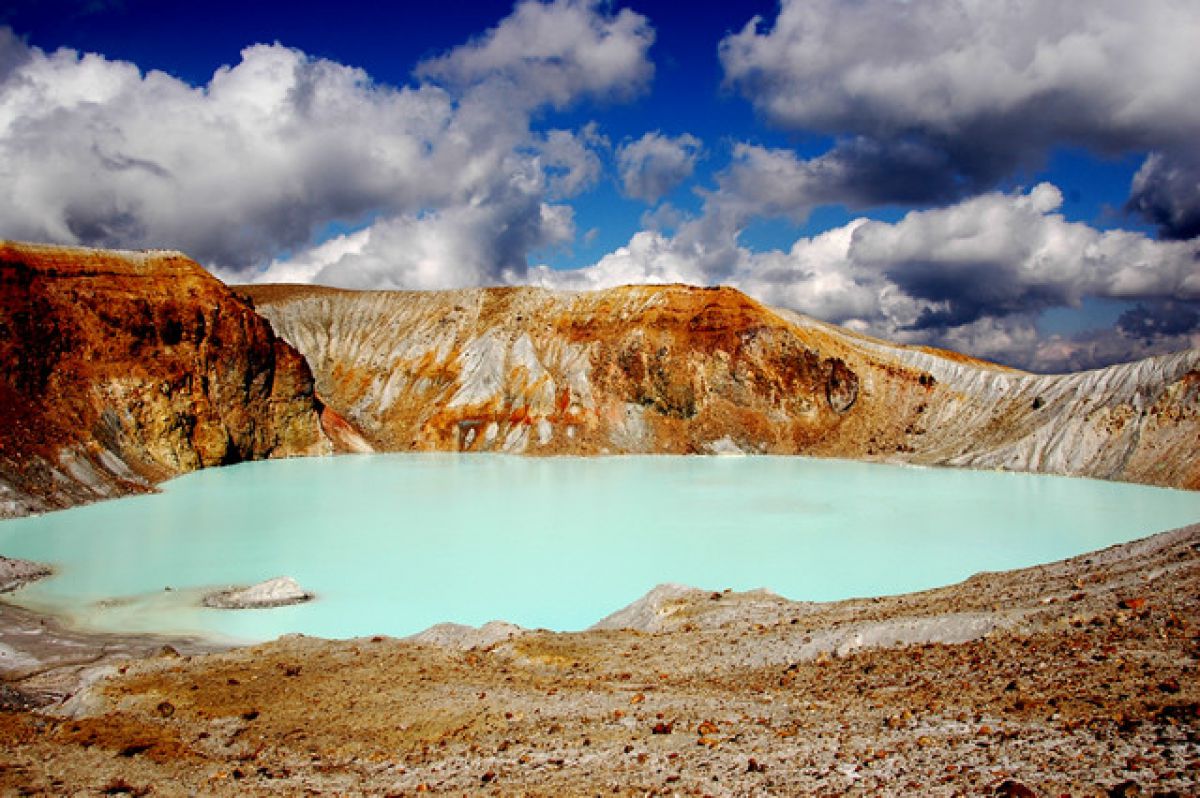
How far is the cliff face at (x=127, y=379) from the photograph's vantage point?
110 feet

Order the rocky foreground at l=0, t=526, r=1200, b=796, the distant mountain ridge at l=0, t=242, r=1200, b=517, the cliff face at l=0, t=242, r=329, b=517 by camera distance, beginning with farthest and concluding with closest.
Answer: the distant mountain ridge at l=0, t=242, r=1200, b=517 → the cliff face at l=0, t=242, r=329, b=517 → the rocky foreground at l=0, t=526, r=1200, b=796

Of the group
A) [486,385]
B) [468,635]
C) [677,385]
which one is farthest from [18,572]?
[677,385]

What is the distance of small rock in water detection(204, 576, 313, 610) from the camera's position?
17.0 metres

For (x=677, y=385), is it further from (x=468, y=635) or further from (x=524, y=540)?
(x=468, y=635)

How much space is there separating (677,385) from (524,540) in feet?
124

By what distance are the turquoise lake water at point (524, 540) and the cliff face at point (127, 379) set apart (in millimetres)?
2842

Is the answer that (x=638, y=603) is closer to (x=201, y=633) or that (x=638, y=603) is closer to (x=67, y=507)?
(x=201, y=633)

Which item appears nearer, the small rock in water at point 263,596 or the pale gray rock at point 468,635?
the pale gray rock at point 468,635

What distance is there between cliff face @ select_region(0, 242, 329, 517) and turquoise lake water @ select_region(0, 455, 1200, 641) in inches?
112

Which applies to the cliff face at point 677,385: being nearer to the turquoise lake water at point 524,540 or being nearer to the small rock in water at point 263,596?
the turquoise lake water at point 524,540

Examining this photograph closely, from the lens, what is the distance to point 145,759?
736cm

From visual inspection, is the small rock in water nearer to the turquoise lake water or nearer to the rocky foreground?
the turquoise lake water

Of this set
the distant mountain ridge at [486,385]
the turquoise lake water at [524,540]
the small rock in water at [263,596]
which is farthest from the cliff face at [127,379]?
the small rock in water at [263,596]

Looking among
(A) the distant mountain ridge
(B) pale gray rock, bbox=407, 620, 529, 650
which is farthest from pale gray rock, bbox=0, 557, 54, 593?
(B) pale gray rock, bbox=407, 620, 529, 650
